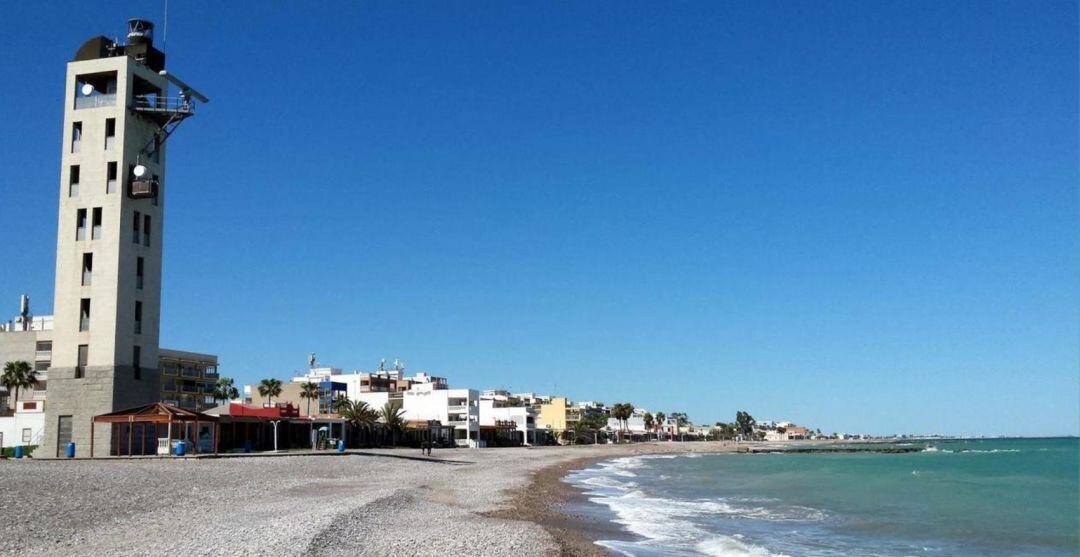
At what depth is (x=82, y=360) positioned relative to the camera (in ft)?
152

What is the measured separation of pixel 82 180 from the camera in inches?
1865

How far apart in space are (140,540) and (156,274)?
122 ft

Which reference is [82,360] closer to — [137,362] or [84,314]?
[84,314]

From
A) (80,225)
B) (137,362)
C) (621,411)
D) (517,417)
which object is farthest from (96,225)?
(621,411)

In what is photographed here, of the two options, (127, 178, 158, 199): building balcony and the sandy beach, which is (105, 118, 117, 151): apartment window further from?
the sandy beach

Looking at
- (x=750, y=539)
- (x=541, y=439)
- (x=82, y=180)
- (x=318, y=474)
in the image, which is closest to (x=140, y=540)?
(x=750, y=539)

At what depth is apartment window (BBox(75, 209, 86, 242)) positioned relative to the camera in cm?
4719

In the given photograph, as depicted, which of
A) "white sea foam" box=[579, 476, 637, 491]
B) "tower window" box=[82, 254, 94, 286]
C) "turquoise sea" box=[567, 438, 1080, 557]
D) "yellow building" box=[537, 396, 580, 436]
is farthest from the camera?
"yellow building" box=[537, 396, 580, 436]

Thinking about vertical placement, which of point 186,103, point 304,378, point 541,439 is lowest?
point 541,439

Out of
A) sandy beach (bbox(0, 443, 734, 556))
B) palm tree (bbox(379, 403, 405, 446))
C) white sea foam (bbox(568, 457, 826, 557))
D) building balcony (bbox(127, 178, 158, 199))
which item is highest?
building balcony (bbox(127, 178, 158, 199))

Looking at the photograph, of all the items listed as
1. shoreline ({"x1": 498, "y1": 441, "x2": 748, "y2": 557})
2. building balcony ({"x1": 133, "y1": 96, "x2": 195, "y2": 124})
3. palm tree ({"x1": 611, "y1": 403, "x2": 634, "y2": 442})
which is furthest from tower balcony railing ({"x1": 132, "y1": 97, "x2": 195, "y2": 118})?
palm tree ({"x1": 611, "y1": 403, "x2": 634, "y2": 442})

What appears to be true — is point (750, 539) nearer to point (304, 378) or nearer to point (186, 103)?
point (186, 103)

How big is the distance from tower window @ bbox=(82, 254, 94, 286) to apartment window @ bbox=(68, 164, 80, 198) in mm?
3673

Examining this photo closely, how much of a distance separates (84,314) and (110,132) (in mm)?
10489
